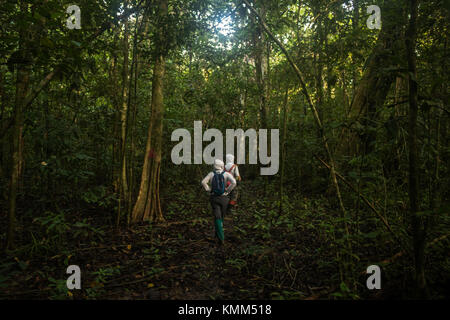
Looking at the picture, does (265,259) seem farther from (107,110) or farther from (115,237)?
(107,110)

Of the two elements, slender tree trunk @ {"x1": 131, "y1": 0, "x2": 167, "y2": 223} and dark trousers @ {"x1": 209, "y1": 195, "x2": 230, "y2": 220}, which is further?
slender tree trunk @ {"x1": 131, "y1": 0, "x2": 167, "y2": 223}

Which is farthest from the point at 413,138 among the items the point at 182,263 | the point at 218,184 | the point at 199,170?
the point at 199,170

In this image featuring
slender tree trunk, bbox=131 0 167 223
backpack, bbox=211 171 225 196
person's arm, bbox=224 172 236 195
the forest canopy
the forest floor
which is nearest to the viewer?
the forest canopy

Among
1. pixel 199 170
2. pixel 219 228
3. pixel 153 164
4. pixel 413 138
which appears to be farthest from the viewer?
pixel 199 170

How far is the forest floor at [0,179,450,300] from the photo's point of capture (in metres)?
3.54

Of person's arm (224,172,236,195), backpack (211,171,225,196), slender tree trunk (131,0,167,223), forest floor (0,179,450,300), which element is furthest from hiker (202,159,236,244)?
slender tree trunk (131,0,167,223)

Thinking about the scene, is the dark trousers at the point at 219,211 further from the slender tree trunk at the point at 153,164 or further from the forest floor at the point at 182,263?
A: the slender tree trunk at the point at 153,164

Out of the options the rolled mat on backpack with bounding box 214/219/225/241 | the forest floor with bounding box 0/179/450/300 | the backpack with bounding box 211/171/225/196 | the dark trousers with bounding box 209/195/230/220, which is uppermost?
the backpack with bounding box 211/171/225/196

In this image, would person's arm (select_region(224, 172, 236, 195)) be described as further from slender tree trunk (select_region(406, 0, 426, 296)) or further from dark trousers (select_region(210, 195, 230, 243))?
slender tree trunk (select_region(406, 0, 426, 296))

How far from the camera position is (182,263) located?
4.54m

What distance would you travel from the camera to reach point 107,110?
8055 millimetres

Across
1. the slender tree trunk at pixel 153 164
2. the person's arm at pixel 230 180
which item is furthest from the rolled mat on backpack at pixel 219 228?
the slender tree trunk at pixel 153 164

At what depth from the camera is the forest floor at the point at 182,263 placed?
3.54 m

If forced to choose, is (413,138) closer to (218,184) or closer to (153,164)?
(218,184)
